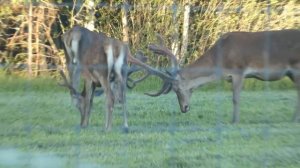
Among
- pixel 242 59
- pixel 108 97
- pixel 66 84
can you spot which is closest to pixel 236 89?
pixel 242 59

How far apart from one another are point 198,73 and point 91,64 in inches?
83.6

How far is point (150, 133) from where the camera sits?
7.42 m

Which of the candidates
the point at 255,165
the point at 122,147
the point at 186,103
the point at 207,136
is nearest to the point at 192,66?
the point at 186,103

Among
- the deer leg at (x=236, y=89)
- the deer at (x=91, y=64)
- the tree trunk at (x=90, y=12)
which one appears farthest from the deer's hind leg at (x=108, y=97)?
the tree trunk at (x=90, y=12)

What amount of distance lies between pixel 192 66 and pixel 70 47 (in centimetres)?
226

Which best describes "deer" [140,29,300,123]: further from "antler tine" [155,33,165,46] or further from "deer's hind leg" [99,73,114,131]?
"deer's hind leg" [99,73,114,131]

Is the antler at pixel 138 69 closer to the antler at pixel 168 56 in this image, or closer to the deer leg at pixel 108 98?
the antler at pixel 168 56

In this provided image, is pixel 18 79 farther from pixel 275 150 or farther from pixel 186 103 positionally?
pixel 275 150

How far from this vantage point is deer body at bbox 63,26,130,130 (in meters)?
8.22

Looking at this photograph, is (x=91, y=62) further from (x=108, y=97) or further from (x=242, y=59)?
(x=242, y=59)

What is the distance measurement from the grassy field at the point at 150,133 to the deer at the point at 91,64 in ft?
0.88

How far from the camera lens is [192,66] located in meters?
9.95

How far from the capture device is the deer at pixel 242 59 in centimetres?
970

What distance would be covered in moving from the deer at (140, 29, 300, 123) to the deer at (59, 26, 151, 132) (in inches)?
54.2
